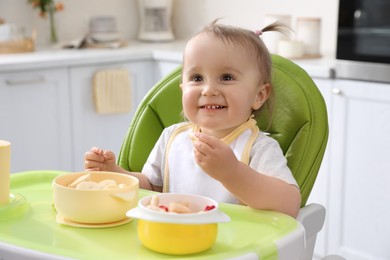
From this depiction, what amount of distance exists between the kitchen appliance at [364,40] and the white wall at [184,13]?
49cm

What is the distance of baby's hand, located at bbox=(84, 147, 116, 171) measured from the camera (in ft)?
4.99

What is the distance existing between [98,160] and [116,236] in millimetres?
338

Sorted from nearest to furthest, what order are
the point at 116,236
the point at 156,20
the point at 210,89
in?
the point at 116,236 < the point at 210,89 < the point at 156,20

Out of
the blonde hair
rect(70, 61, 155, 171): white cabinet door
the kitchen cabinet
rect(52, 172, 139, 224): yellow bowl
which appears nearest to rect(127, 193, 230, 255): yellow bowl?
rect(52, 172, 139, 224): yellow bowl

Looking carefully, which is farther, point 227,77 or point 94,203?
point 227,77

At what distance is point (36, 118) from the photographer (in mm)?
3193

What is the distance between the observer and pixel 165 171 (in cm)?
164

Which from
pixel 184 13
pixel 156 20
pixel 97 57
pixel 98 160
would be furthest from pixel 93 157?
pixel 184 13

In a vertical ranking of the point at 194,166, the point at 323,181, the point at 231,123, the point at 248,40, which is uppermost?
the point at 248,40

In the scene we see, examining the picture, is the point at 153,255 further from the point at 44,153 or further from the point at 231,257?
the point at 44,153

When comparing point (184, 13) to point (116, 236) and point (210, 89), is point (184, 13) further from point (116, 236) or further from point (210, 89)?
point (116, 236)

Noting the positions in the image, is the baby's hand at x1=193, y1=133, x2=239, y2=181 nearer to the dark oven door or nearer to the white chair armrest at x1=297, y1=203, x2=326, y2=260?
the white chair armrest at x1=297, y1=203, x2=326, y2=260

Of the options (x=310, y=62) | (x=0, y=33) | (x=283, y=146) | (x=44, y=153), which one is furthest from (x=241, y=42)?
(x=0, y=33)

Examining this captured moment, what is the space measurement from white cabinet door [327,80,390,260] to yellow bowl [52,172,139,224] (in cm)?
153
